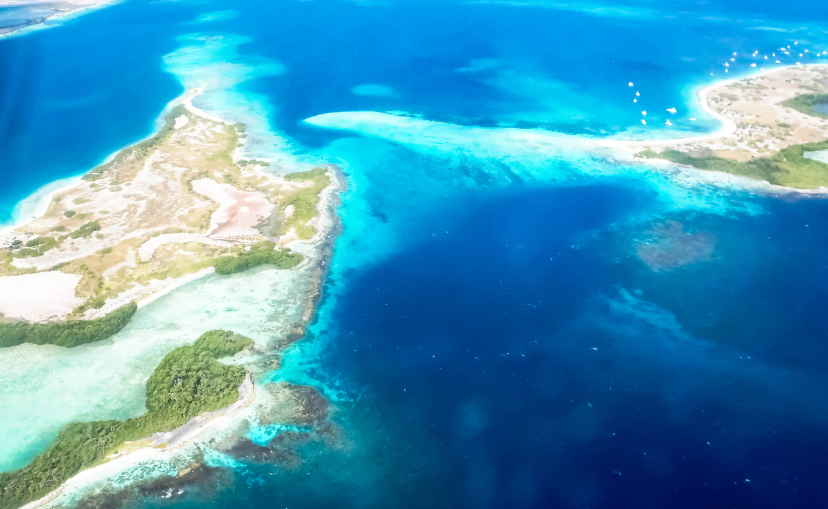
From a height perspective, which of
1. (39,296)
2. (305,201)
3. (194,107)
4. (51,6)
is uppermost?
(51,6)

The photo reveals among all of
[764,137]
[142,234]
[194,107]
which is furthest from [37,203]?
[764,137]

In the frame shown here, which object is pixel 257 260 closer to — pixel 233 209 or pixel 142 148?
pixel 233 209

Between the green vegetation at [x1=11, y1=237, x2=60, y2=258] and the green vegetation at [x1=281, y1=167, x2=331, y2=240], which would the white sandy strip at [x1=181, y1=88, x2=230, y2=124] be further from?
the green vegetation at [x1=11, y1=237, x2=60, y2=258]

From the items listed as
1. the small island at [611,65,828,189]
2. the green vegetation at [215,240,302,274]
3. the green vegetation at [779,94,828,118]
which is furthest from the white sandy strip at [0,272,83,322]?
the green vegetation at [779,94,828,118]

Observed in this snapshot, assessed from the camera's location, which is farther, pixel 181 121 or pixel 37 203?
pixel 181 121

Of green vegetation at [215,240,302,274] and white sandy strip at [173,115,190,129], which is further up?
white sandy strip at [173,115,190,129]
